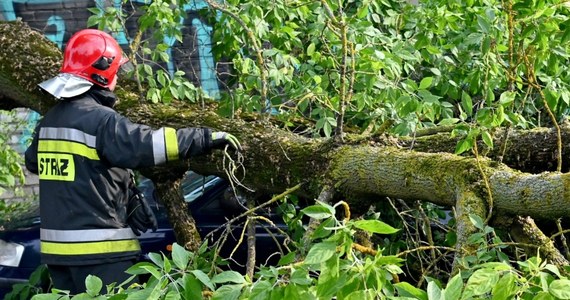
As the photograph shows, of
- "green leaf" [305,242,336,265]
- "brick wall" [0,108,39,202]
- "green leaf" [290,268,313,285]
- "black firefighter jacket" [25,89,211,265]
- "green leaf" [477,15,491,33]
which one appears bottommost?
"brick wall" [0,108,39,202]

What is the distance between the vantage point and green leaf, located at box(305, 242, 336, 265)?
7.13 feet

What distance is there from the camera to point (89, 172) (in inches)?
150

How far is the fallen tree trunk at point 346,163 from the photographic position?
3004 millimetres

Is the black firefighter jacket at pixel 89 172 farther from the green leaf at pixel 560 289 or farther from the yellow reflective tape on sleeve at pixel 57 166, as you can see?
the green leaf at pixel 560 289

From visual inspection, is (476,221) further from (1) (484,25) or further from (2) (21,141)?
(2) (21,141)

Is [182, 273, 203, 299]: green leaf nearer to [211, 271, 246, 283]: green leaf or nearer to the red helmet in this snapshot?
[211, 271, 246, 283]: green leaf

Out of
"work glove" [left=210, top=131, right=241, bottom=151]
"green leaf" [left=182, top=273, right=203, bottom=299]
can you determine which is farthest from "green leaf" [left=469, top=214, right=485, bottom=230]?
"work glove" [left=210, top=131, right=241, bottom=151]

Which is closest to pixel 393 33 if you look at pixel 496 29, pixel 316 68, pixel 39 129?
pixel 316 68

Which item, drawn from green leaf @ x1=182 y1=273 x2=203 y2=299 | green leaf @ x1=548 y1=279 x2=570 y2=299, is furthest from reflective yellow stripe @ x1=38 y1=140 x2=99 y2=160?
green leaf @ x1=548 y1=279 x2=570 y2=299

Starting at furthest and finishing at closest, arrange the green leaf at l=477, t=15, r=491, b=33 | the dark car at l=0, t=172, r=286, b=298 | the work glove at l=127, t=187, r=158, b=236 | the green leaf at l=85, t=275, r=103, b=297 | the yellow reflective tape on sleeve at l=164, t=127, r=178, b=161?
the dark car at l=0, t=172, r=286, b=298 → the work glove at l=127, t=187, r=158, b=236 → the yellow reflective tape on sleeve at l=164, t=127, r=178, b=161 → the green leaf at l=477, t=15, r=491, b=33 → the green leaf at l=85, t=275, r=103, b=297

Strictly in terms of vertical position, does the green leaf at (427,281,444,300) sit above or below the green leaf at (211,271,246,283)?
above

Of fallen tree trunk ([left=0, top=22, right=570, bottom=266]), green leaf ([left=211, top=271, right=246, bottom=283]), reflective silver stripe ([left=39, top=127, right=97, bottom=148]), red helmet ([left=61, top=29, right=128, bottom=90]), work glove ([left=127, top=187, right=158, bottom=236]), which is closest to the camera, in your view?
green leaf ([left=211, top=271, right=246, bottom=283])

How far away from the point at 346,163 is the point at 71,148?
1199 millimetres

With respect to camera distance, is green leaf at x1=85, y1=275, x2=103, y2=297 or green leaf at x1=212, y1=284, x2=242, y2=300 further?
green leaf at x1=85, y1=275, x2=103, y2=297
